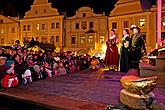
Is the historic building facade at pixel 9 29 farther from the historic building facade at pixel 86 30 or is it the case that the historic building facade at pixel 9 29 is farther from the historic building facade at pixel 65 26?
the historic building facade at pixel 86 30

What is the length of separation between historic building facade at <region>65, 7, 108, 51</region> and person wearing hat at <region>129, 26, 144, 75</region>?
1193 inches

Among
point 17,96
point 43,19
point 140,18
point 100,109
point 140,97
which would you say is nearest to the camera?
point 140,97

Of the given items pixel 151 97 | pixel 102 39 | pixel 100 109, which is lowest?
pixel 100 109

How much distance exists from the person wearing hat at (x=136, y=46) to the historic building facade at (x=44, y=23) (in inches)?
1336

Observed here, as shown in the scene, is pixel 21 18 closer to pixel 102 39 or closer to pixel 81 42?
pixel 81 42

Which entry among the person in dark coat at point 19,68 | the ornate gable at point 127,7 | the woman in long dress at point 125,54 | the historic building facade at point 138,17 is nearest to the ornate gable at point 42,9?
the ornate gable at point 127,7

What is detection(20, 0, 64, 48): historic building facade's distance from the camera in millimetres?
41938

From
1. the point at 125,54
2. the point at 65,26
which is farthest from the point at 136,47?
the point at 65,26

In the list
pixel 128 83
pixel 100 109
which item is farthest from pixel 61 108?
pixel 128 83

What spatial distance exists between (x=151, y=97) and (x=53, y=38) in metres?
41.1

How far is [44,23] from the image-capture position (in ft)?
142

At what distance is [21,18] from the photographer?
45312 mm

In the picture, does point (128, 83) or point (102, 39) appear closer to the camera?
point (128, 83)

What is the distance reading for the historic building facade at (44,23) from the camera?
41938 millimetres
